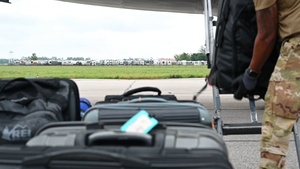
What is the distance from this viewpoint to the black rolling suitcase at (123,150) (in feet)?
4.23

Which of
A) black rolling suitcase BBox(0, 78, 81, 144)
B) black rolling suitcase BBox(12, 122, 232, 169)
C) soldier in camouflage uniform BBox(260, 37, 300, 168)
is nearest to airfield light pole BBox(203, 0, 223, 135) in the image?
soldier in camouflage uniform BBox(260, 37, 300, 168)

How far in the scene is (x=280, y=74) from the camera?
92.7 inches

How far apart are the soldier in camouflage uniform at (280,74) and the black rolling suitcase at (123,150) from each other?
Answer: 872mm

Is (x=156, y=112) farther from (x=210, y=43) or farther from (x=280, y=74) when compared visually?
(x=210, y=43)

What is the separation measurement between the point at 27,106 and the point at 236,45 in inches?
51.9

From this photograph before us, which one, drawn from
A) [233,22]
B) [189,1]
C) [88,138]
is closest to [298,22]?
[233,22]

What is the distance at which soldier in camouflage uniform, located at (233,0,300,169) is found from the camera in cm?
231

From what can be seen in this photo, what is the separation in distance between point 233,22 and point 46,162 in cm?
165

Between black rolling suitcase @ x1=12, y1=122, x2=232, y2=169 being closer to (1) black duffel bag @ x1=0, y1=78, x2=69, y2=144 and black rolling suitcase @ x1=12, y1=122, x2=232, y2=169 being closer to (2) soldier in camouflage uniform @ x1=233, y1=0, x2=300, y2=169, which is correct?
(1) black duffel bag @ x1=0, y1=78, x2=69, y2=144

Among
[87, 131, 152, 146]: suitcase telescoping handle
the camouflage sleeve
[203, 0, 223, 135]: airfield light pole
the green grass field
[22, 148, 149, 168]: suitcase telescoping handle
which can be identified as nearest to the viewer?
[22, 148, 149, 168]: suitcase telescoping handle

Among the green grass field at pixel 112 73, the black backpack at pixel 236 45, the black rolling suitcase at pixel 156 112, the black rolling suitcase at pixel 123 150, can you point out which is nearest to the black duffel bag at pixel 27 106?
the black rolling suitcase at pixel 156 112

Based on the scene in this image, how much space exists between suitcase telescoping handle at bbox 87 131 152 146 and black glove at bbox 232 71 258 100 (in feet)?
4.03

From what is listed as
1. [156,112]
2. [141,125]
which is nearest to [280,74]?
[156,112]

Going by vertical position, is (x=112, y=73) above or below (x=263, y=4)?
below
